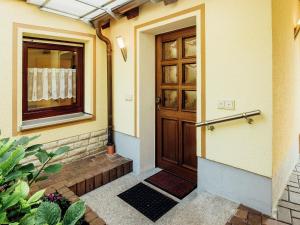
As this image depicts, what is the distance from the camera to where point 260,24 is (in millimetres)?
1979

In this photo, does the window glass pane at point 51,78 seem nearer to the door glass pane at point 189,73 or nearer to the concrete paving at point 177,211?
the concrete paving at point 177,211

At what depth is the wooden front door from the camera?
2.97 m

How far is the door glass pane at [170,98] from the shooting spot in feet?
10.5

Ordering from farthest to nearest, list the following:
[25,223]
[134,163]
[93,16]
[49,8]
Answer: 1. [134,163]
2. [93,16]
3. [49,8]
4. [25,223]

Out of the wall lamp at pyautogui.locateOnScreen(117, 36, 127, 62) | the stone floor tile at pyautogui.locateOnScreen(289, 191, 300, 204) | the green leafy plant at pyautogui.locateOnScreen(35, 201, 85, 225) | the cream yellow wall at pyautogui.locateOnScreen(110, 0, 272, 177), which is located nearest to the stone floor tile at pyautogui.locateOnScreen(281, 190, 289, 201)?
the stone floor tile at pyautogui.locateOnScreen(289, 191, 300, 204)

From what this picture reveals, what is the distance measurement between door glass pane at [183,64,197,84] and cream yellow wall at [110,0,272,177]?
20.4 inches

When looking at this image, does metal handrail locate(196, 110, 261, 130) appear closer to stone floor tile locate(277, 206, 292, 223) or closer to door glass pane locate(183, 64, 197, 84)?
door glass pane locate(183, 64, 197, 84)

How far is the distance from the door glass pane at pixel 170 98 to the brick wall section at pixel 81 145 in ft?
4.06

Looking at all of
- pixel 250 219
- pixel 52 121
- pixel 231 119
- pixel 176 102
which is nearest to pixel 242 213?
pixel 250 219

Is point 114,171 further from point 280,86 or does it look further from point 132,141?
point 280,86

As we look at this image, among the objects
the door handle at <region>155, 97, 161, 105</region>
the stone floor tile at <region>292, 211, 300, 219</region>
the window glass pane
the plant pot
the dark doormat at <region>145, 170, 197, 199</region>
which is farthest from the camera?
the plant pot

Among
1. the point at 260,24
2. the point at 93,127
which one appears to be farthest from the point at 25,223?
the point at 93,127

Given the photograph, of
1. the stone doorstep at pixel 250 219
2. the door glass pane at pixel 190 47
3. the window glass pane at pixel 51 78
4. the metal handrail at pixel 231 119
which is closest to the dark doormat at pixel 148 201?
the stone doorstep at pixel 250 219

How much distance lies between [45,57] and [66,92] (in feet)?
1.99
